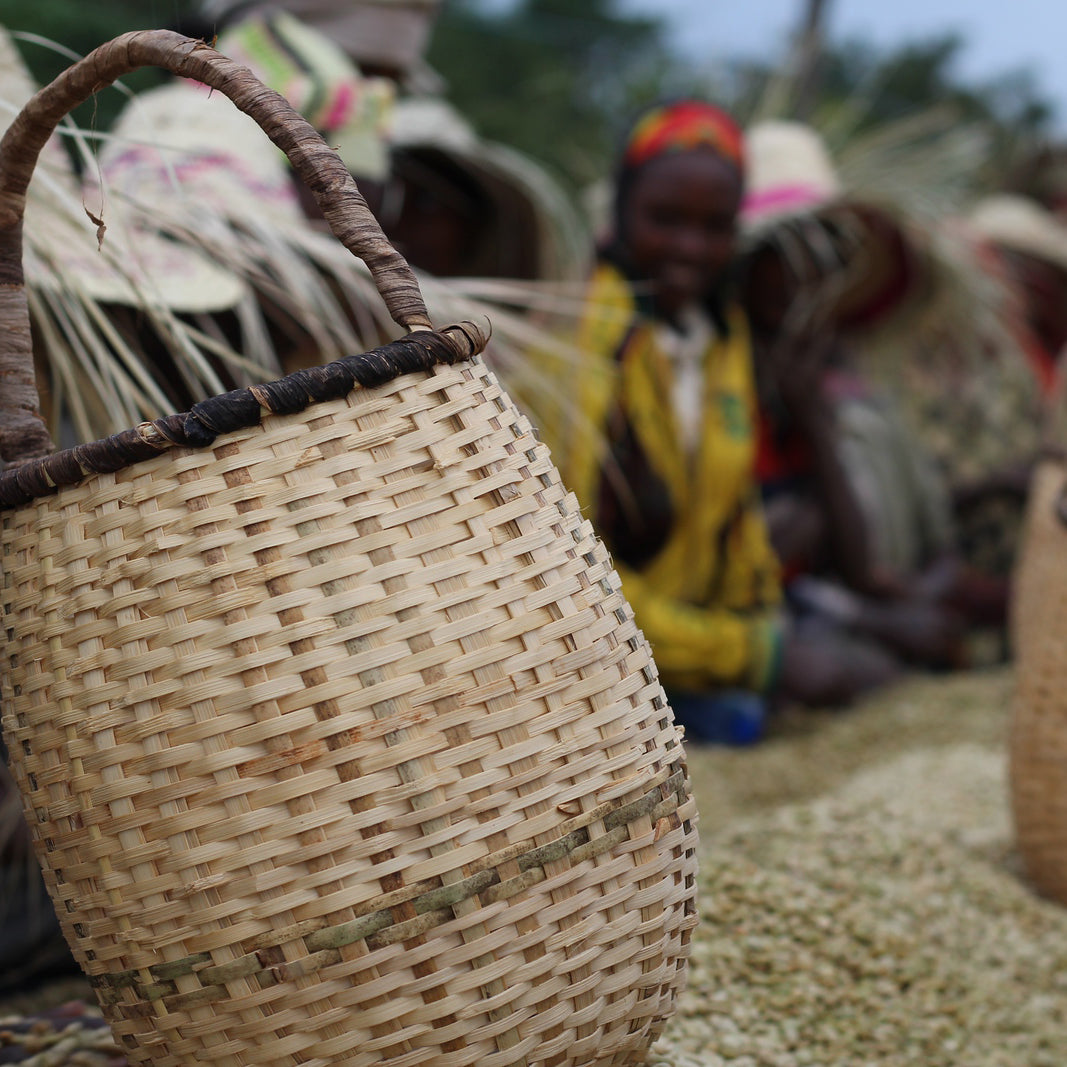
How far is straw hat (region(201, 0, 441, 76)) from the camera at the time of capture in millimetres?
2723

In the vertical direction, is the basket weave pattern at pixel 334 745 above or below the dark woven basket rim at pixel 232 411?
below

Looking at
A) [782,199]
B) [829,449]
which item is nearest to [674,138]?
[782,199]

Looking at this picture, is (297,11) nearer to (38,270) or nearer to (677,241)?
(677,241)

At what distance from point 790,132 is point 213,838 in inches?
124

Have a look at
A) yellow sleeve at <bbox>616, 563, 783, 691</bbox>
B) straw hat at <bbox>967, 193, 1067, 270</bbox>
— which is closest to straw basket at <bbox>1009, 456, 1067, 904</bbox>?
yellow sleeve at <bbox>616, 563, 783, 691</bbox>

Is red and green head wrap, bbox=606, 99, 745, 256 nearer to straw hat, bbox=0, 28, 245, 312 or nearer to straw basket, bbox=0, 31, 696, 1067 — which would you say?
straw hat, bbox=0, 28, 245, 312

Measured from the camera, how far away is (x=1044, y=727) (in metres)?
1.61

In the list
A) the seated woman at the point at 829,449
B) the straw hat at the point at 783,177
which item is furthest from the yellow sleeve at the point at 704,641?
the straw hat at the point at 783,177

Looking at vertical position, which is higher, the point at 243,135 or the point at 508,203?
the point at 243,135

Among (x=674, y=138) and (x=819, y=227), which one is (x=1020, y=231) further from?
(x=674, y=138)

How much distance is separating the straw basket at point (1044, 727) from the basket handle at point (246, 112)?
1.08 m

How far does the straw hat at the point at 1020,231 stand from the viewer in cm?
419

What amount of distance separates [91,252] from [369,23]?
171cm

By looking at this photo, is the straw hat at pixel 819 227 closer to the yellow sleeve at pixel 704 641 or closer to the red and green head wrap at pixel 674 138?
the red and green head wrap at pixel 674 138
